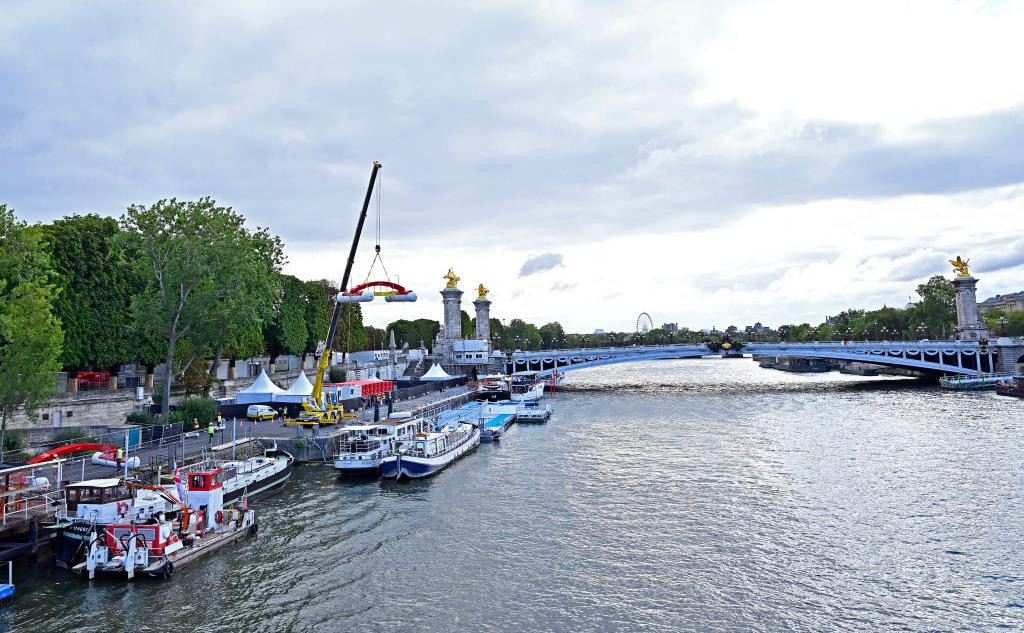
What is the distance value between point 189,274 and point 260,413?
12.8 metres

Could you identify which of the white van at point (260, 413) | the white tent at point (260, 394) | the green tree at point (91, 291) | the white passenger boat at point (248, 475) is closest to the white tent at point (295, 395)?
the white tent at point (260, 394)

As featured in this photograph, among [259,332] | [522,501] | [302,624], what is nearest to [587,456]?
[522,501]

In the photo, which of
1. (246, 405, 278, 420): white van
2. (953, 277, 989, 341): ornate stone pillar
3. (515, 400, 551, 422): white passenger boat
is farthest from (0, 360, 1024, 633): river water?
(953, 277, 989, 341): ornate stone pillar

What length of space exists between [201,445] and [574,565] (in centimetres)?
2737

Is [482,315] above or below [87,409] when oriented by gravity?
above

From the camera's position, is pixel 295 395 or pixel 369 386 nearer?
pixel 295 395

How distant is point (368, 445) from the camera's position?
→ 42.5m

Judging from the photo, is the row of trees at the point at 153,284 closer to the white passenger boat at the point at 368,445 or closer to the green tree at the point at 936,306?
the white passenger boat at the point at 368,445

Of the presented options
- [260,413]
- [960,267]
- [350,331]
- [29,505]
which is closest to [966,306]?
[960,267]

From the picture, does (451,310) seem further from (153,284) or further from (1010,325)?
(1010,325)

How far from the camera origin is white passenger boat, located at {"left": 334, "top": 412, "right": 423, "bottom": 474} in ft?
133

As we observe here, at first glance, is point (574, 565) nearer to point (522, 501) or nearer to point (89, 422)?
point (522, 501)

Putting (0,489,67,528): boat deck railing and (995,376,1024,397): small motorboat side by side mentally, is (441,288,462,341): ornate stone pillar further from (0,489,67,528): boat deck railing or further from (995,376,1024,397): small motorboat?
(0,489,67,528): boat deck railing

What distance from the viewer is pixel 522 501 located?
34.8m
